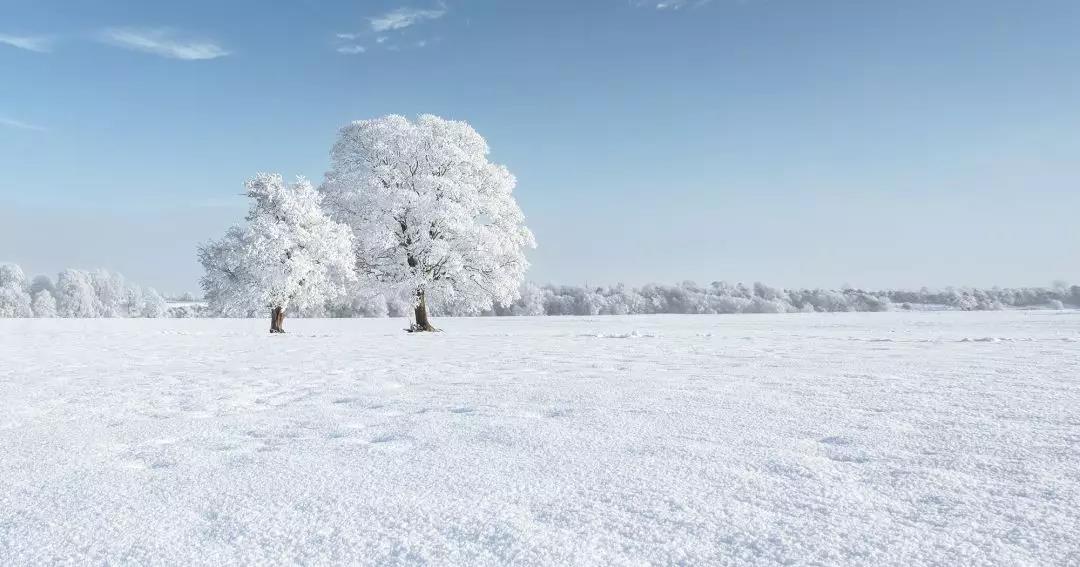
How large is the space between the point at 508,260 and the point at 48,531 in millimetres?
21716

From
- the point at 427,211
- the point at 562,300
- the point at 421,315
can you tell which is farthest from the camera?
the point at 562,300

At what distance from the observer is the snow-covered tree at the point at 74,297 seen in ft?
269

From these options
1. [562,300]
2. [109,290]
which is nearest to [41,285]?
[109,290]

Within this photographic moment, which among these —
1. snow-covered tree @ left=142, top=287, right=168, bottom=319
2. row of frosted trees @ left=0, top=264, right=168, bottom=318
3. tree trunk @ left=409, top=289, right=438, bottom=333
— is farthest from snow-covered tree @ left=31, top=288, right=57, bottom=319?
tree trunk @ left=409, top=289, right=438, bottom=333

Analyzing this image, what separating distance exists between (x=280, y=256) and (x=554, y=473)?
2247 cm

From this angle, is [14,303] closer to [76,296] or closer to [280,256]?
[76,296]

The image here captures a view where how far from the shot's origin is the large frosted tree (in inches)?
865

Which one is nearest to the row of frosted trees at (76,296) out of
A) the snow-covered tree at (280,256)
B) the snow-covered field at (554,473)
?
the snow-covered tree at (280,256)

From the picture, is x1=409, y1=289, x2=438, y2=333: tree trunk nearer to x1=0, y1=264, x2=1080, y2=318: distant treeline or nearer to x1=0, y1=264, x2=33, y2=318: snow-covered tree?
x1=0, y1=264, x2=1080, y2=318: distant treeline

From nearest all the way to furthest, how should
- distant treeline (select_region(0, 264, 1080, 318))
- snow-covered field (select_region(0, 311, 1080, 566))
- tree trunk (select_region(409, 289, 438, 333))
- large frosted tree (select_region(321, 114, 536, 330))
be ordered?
snow-covered field (select_region(0, 311, 1080, 566)), large frosted tree (select_region(321, 114, 536, 330)), tree trunk (select_region(409, 289, 438, 333)), distant treeline (select_region(0, 264, 1080, 318))

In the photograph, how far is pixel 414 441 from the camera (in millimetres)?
3598

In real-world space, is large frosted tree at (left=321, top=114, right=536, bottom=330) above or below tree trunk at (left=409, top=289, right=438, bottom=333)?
above

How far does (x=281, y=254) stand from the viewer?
22797 millimetres

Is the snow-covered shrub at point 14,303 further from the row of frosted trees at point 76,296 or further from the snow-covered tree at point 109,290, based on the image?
the snow-covered tree at point 109,290
